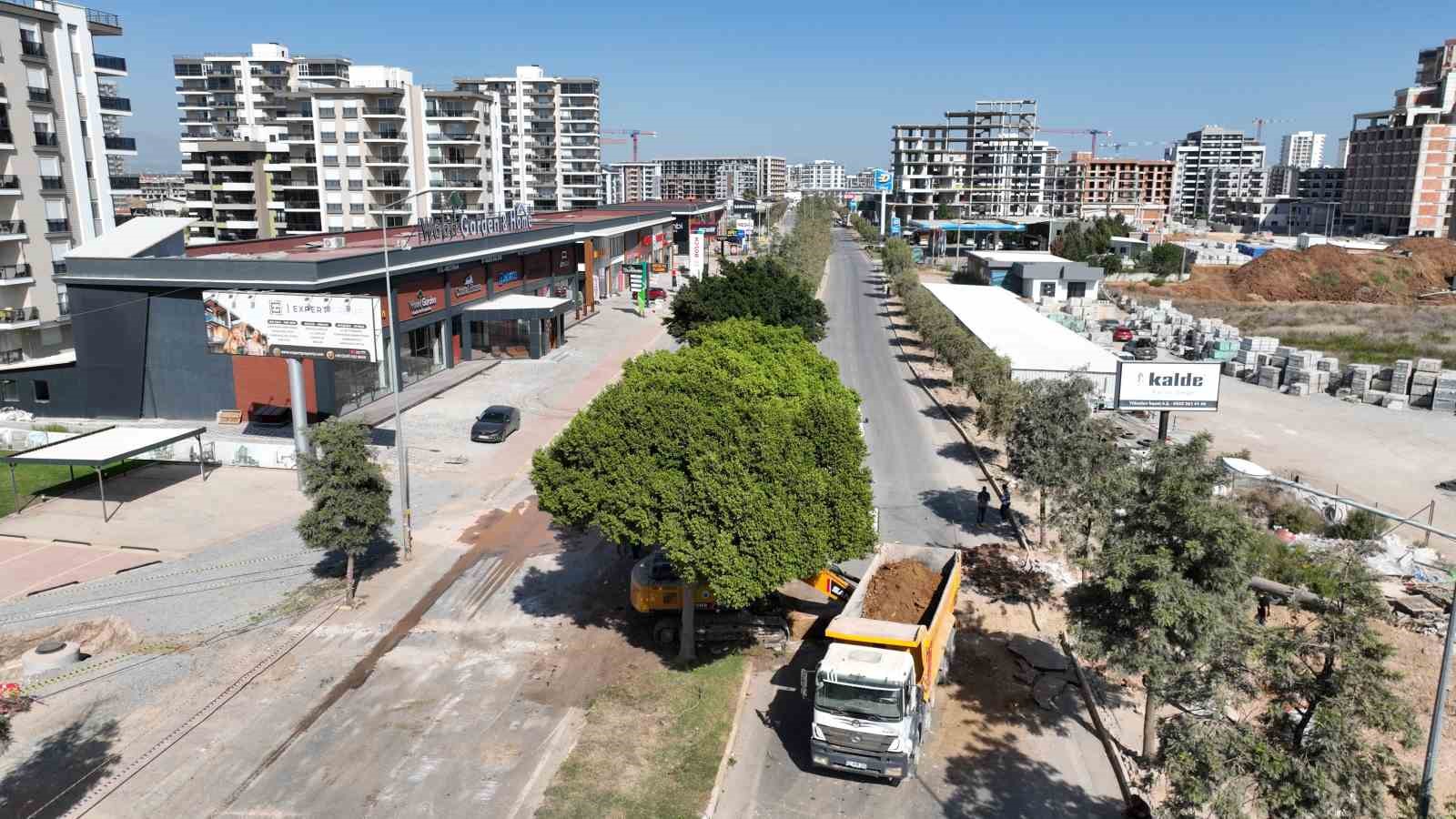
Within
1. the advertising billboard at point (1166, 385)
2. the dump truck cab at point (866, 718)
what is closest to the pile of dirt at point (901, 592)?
the dump truck cab at point (866, 718)

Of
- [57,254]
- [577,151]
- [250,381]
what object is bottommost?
[250,381]

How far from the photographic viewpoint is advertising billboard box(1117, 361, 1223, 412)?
28500mm

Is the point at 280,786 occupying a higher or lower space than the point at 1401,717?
lower

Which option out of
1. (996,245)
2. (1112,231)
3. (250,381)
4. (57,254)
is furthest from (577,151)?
(250,381)

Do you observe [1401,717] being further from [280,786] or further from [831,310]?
[831,310]

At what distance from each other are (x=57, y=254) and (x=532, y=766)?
48.5 meters

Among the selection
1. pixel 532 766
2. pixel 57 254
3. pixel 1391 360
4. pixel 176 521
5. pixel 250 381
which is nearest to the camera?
pixel 532 766

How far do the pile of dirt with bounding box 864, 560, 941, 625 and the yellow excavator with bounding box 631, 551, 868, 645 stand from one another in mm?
678

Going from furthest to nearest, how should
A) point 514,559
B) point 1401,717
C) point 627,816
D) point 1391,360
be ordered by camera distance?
point 1391,360
point 514,559
point 627,816
point 1401,717

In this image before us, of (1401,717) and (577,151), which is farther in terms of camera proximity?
(577,151)

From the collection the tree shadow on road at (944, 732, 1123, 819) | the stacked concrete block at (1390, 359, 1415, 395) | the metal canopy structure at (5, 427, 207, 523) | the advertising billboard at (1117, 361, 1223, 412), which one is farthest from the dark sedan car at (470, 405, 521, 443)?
the stacked concrete block at (1390, 359, 1415, 395)

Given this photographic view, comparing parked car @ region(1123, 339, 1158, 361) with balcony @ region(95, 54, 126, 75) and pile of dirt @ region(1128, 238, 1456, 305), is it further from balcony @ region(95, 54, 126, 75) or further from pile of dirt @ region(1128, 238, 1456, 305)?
balcony @ region(95, 54, 126, 75)

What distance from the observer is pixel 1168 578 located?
13.8 meters

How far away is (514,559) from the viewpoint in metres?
25.5
